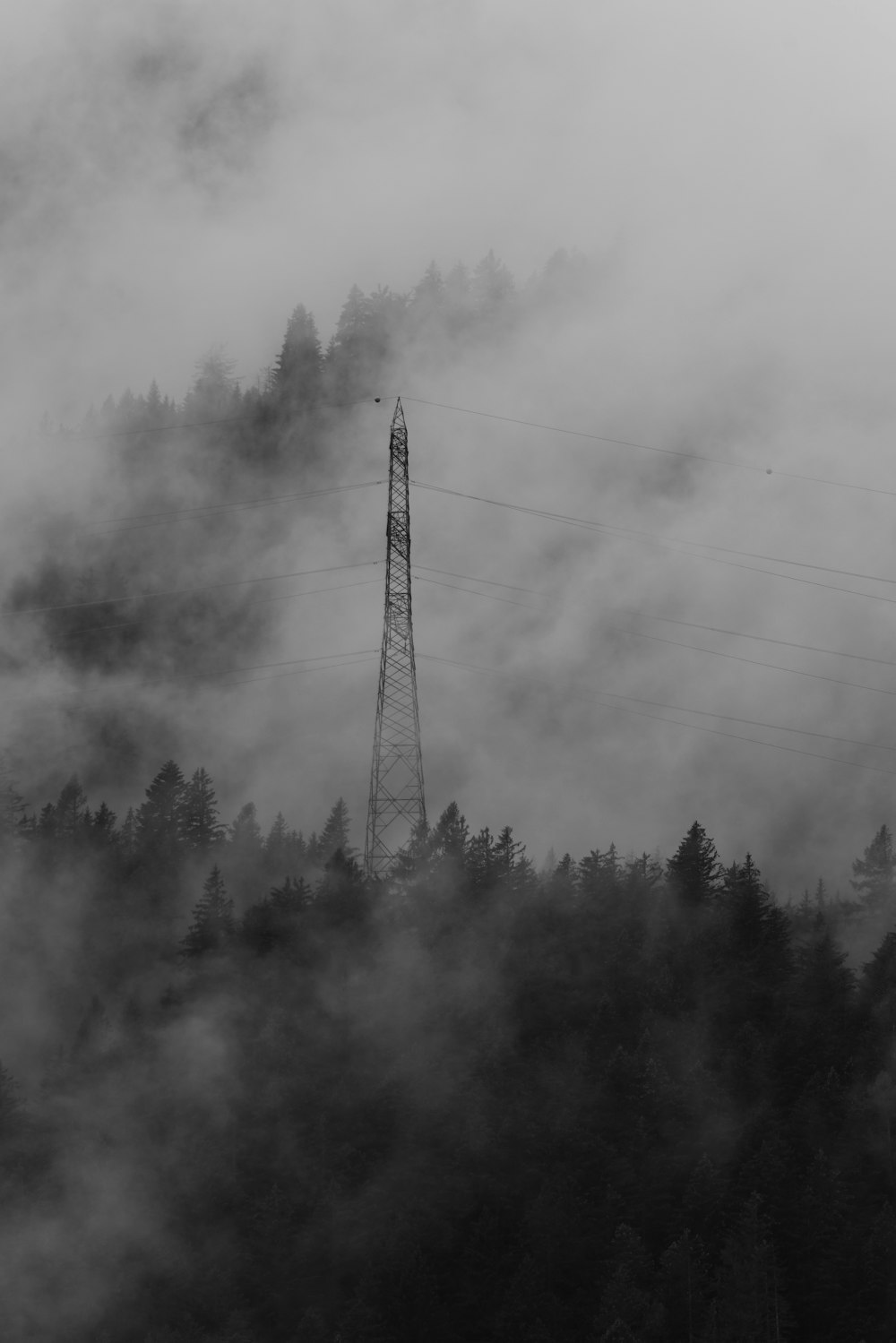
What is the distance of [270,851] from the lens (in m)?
98.3

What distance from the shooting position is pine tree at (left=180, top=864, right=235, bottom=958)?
8138 cm

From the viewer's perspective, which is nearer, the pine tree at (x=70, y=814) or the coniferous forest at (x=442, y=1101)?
the coniferous forest at (x=442, y=1101)

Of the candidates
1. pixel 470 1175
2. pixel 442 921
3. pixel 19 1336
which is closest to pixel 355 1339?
pixel 470 1175

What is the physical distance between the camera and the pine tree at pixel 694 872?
8200cm

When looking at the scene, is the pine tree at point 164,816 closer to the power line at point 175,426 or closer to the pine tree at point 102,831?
the pine tree at point 102,831

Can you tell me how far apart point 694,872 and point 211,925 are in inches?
880

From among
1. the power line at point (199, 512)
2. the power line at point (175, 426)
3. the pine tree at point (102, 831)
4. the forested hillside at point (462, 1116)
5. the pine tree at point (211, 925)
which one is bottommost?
the forested hillside at point (462, 1116)

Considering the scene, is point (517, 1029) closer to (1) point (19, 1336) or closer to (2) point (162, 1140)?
(2) point (162, 1140)

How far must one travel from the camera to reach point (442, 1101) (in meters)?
72.8

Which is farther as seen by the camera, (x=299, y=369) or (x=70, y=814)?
(x=299, y=369)

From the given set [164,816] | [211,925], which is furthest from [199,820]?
[211,925]

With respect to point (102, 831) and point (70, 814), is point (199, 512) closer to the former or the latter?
point (70, 814)

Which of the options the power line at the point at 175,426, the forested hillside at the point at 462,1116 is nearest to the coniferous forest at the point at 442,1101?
the forested hillside at the point at 462,1116

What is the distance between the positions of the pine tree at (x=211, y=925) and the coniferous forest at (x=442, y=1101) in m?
0.25
